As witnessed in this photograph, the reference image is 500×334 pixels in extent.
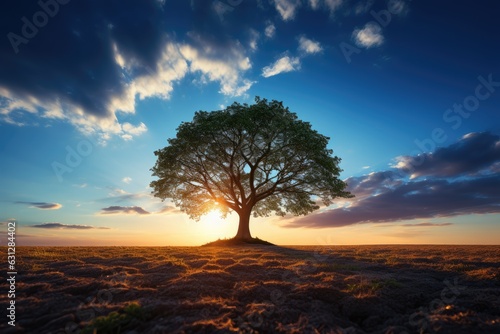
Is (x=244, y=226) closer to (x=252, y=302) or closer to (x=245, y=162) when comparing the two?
(x=245, y=162)

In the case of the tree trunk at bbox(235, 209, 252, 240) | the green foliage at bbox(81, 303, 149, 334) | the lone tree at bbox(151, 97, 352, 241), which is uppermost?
the lone tree at bbox(151, 97, 352, 241)

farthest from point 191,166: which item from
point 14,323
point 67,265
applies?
point 14,323

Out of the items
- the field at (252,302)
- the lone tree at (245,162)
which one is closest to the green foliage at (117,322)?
the field at (252,302)

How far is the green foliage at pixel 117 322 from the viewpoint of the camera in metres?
4.91

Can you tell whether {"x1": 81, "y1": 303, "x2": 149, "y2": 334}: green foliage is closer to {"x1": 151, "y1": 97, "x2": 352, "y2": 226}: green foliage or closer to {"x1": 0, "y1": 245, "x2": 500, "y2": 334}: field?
{"x1": 0, "y1": 245, "x2": 500, "y2": 334}: field

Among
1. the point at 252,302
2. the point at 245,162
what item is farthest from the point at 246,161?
the point at 252,302

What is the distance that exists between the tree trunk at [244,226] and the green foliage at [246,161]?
1.01 ft

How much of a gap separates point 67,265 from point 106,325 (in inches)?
299

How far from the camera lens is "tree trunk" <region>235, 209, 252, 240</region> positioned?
29719mm

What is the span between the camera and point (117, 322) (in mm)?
5062

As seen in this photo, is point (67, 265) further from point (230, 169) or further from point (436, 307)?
point (230, 169)

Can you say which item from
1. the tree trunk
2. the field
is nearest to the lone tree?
the tree trunk

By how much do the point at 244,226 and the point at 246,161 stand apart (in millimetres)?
6905

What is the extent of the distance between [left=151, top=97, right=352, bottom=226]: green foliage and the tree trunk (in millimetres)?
309
